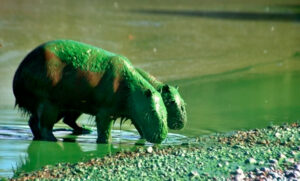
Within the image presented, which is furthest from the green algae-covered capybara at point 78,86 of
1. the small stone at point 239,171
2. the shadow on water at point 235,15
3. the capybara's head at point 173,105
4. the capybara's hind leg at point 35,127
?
the shadow on water at point 235,15

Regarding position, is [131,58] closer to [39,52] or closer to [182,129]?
[182,129]

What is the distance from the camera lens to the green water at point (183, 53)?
9625 millimetres

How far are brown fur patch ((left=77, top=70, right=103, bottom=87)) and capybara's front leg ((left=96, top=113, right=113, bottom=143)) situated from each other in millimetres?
372

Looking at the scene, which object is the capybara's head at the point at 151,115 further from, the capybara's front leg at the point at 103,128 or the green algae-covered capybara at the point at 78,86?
the capybara's front leg at the point at 103,128

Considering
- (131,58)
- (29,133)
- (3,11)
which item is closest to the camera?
(29,133)

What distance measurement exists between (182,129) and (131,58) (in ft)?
18.1

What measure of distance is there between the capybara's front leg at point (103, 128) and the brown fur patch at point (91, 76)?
1.22 feet

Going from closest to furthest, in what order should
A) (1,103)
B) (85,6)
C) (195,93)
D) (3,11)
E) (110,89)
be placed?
(110,89)
(1,103)
(195,93)
(3,11)
(85,6)

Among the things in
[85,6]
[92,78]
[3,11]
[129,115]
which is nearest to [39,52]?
[92,78]

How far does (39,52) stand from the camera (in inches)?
358

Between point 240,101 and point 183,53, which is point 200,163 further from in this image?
point 183,53

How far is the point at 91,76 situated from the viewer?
29.8ft

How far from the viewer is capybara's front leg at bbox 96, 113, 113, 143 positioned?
9102mm

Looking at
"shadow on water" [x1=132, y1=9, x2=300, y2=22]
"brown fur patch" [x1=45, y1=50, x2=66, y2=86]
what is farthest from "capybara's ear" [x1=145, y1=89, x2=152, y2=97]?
"shadow on water" [x1=132, y1=9, x2=300, y2=22]
